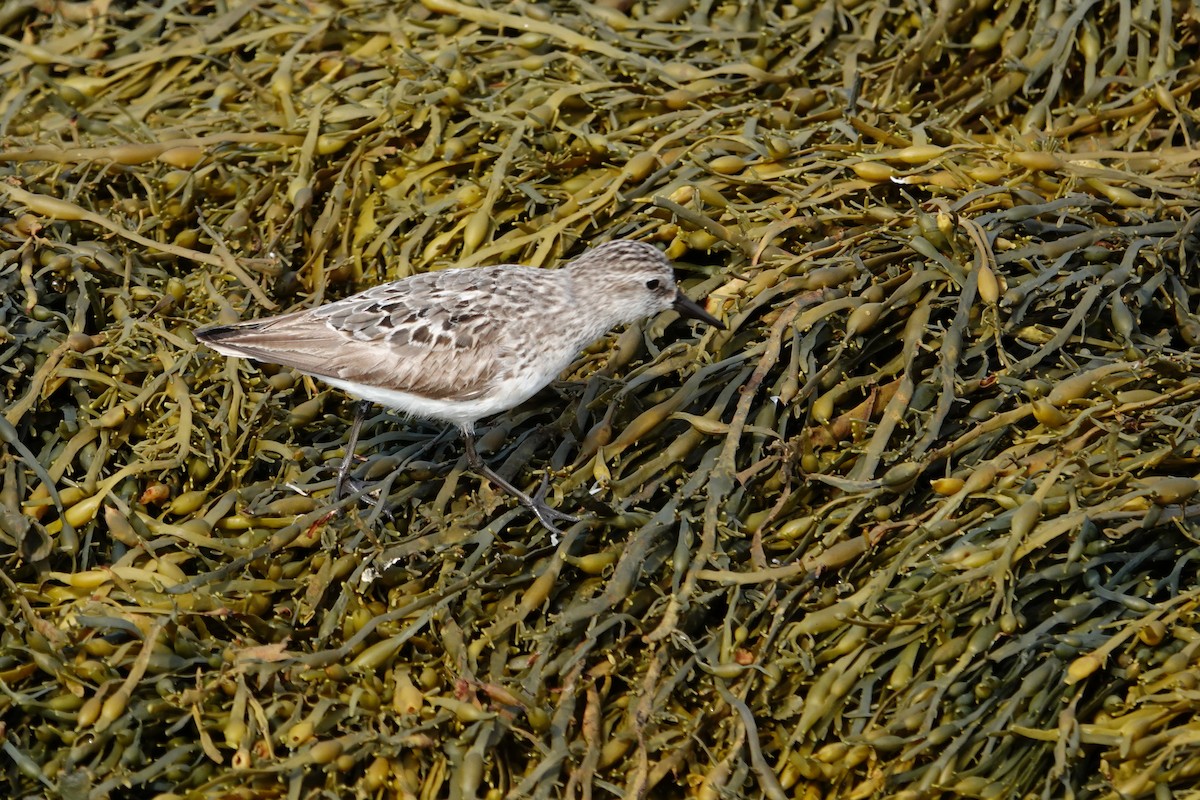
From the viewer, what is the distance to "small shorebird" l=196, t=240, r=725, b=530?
184 inches

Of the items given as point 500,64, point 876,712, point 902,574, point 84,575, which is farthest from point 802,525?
point 500,64

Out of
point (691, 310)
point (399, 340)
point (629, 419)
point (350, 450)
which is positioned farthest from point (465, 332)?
point (691, 310)

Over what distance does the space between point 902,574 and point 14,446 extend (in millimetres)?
2843

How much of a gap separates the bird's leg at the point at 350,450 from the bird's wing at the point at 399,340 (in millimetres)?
211

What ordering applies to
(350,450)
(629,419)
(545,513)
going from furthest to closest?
1. (350,450)
2. (629,419)
3. (545,513)

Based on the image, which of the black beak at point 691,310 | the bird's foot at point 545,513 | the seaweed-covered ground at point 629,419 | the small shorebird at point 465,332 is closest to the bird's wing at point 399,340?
the small shorebird at point 465,332

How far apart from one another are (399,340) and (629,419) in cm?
87

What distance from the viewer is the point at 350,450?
4691 mm

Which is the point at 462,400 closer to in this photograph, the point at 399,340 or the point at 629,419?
the point at 399,340

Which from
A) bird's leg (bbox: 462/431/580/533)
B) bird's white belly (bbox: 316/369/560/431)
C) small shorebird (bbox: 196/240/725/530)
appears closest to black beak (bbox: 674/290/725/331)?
small shorebird (bbox: 196/240/725/530)

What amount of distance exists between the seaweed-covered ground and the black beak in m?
0.07

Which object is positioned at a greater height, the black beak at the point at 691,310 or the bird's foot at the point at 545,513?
the black beak at the point at 691,310

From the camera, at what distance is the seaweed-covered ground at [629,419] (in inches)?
145

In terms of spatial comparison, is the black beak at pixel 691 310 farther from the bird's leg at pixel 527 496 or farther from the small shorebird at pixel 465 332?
the bird's leg at pixel 527 496
